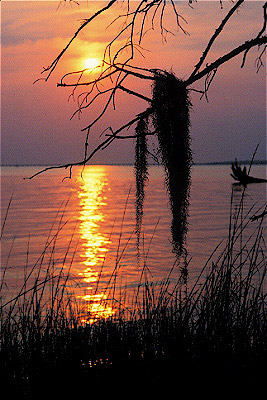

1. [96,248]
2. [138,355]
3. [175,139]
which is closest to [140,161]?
[175,139]

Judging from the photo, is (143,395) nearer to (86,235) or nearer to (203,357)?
(203,357)

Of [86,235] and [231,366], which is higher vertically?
[231,366]

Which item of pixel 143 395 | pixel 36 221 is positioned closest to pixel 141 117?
pixel 143 395

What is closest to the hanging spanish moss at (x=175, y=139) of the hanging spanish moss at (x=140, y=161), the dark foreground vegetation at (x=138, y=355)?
the hanging spanish moss at (x=140, y=161)

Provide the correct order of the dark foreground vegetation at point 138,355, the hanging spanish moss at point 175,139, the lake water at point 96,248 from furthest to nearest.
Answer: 1. the lake water at point 96,248
2. the dark foreground vegetation at point 138,355
3. the hanging spanish moss at point 175,139

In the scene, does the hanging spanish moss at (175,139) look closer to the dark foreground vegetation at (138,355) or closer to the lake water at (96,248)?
the dark foreground vegetation at (138,355)

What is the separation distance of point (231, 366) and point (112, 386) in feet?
3.24

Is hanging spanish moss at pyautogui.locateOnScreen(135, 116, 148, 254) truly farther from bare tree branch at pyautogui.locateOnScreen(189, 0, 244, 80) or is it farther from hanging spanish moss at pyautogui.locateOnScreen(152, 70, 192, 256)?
bare tree branch at pyautogui.locateOnScreen(189, 0, 244, 80)

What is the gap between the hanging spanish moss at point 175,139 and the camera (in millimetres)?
3457

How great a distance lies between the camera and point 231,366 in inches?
130

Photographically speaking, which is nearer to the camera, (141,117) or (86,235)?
(141,117)

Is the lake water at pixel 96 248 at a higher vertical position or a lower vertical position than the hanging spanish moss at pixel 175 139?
lower

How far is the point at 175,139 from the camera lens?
11.4 feet

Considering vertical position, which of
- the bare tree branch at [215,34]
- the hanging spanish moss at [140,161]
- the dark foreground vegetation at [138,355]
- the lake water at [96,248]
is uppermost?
the bare tree branch at [215,34]
